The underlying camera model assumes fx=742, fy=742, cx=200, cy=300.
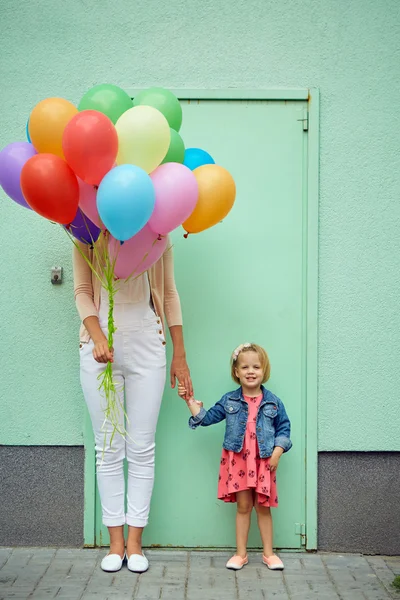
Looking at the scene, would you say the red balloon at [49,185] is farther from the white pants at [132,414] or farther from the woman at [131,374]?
the white pants at [132,414]

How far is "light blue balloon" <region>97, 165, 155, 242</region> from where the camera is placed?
9.54 feet

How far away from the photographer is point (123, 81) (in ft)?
13.0

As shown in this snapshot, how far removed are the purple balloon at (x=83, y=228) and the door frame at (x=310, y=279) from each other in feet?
3.20

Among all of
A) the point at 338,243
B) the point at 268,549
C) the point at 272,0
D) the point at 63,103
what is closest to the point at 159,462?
the point at 268,549

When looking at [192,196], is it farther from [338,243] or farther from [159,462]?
[159,462]

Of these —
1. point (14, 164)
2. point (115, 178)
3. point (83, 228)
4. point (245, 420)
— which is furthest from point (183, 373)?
point (14, 164)

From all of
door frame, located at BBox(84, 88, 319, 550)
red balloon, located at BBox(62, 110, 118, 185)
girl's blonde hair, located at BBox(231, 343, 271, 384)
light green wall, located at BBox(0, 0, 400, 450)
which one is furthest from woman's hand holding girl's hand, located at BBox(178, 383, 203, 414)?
red balloon, located at BBox(62, 110, 118, 185)

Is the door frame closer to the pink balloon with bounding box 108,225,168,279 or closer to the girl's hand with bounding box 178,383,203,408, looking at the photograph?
the girl's hand with bounding box 178,383,203,408

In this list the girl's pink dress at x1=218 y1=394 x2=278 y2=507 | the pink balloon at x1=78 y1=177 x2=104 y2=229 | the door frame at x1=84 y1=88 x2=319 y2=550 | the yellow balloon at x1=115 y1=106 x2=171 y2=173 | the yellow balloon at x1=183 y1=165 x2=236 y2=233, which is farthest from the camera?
the door frame at x1=84 y1=88 x2=319 y2=550

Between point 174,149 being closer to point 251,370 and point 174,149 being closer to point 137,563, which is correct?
point 251,370

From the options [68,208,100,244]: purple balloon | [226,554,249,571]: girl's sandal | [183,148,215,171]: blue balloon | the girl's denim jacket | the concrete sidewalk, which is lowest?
the concrete sidewalk

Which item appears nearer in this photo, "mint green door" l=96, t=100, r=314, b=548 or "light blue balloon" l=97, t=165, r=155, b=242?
"light blue balloon" l=97, t=165, r=155, b=242

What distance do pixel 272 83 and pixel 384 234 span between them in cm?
100

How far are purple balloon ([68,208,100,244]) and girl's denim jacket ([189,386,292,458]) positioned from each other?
41.5 inches
